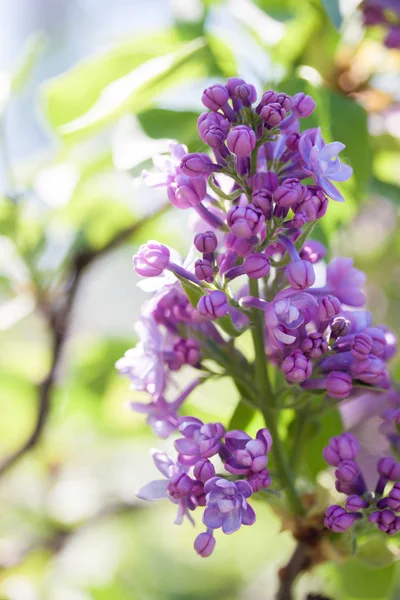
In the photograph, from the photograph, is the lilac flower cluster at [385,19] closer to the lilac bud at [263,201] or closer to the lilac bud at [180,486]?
the lilac bud at [263,201]

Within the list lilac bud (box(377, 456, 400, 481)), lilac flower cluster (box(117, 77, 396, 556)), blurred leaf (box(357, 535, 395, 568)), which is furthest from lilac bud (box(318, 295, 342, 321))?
blurred leaf (box(357, 535, 395, 568))

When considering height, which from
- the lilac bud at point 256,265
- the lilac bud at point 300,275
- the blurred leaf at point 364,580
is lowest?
the blurred leaf at point 364,580

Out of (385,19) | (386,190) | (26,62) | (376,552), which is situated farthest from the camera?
(26,62)

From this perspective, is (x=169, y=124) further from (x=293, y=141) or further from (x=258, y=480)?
(x=258, y=480)

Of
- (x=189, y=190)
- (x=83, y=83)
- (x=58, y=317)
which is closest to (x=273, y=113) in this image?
(x=189, y=190)

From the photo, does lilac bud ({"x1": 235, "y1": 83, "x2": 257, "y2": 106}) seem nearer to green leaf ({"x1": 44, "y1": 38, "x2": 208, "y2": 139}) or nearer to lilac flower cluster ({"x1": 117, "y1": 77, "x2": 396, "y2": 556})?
lilac flower cluster ({"x1": 117, "y1": 77, "x2": 396, "y2": 556})

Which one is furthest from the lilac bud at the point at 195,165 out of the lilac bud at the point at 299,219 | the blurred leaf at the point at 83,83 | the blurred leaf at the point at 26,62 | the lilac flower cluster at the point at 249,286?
the blurred leaf at the point at 26,62
